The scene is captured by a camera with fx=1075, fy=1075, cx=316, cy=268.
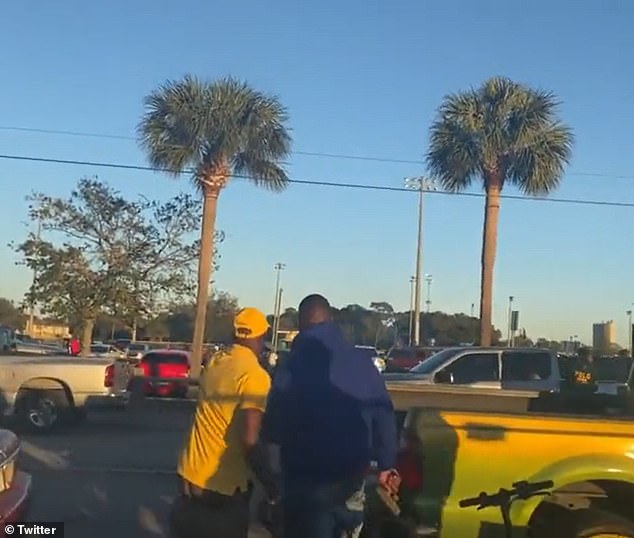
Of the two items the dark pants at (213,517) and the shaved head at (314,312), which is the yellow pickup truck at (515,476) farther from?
the dark pants at (213,517)

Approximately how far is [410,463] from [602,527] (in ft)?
3.57

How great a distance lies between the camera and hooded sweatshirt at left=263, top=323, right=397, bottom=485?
17.1ft

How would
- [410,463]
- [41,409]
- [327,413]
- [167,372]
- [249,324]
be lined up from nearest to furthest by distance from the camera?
[327,413]
[249,324]
[410,463]
[41,409]
[167,372]

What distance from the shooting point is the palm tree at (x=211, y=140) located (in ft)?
97.8

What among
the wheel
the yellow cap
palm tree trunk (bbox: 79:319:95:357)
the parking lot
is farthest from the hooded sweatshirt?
palm tree trunk (bbox: 79:319:95:357)

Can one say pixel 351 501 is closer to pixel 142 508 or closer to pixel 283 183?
pixel 142 508

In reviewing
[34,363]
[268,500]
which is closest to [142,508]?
[268,500]

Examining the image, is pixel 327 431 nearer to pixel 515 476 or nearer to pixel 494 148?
pixel 515 476

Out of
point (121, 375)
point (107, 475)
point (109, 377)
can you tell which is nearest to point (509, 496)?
point (107, 475)

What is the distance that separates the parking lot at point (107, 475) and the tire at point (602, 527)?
3.80 metres

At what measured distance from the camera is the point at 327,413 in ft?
17.2

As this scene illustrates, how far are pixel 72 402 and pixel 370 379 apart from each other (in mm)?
12678

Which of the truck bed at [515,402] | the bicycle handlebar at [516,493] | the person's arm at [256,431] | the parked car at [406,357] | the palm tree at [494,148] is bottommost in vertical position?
the bicycle handlebar at [516,493]

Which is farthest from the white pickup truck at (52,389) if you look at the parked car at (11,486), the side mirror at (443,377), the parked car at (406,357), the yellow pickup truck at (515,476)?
the yellow pickup truck at (515,476)
